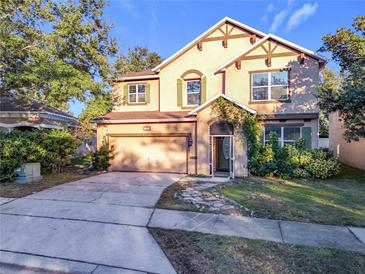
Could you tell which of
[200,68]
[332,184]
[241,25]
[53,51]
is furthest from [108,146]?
[332,184]

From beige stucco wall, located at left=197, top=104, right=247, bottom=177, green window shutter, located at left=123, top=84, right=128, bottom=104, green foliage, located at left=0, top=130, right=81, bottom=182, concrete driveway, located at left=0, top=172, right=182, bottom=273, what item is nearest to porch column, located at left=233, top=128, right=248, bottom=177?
beige stucco wall, located at left=197, top=104, right=247, bottom=177

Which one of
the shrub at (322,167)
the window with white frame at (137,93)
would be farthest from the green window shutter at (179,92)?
the shrub at (322,167)

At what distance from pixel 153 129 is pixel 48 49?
300 inches

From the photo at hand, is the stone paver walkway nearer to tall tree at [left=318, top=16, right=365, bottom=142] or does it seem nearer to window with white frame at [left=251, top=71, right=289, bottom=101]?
window with white frame at [left=251, top=71, right=289, bottom=101]

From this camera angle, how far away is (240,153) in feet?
40.9

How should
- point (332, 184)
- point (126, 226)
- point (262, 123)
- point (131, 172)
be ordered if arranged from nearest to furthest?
point (126, 226) → point (332, 184) → point (262, 123) → point (131, 172)

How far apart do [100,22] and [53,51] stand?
732 cm

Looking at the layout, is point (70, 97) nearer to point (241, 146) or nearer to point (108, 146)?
point (108, 146)

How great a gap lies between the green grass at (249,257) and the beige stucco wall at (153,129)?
8397mm

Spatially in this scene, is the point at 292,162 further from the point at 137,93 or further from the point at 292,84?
the point at 137,93

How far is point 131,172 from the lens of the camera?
14289 millimetres

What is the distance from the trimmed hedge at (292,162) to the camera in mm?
11875

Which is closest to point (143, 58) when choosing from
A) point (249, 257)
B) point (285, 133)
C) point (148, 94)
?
point (148, 94)

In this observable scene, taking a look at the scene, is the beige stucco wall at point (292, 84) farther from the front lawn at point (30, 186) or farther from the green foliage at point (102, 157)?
Result: the front lawn at point (30, 186)
